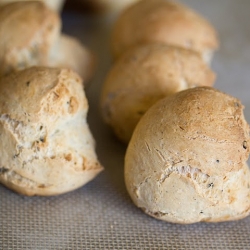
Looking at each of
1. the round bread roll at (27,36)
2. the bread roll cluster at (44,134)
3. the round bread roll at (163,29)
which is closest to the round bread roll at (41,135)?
the bread roll cluster at (44,134)

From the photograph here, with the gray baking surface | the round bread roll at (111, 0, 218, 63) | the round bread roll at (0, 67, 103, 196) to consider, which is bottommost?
the gray baking surface

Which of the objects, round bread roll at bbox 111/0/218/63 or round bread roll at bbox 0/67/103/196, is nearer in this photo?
round bread roll at bbox 0/67/103/196

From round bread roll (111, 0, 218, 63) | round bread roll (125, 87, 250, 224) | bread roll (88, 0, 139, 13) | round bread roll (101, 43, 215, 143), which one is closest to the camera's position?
round bread roll (125, 87, 250, 224)

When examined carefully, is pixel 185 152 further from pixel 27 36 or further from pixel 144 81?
pixel 27 36

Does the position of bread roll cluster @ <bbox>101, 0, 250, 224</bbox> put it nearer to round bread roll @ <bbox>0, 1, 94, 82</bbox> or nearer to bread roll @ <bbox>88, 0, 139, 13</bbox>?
round bread roll @ <bbox>0, 1, 94, 82</bbox>

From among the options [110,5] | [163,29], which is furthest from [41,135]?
[110,5]

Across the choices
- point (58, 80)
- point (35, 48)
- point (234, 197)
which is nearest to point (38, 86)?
point (58, 80)

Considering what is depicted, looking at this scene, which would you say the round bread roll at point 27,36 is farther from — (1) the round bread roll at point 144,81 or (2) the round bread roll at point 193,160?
(2) the round bread roll at point 193,160

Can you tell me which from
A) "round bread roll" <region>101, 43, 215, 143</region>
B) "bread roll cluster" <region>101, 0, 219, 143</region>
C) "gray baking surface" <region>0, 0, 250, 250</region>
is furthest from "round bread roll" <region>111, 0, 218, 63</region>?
"gray baking surface" <region>0, 0, 250, 250</region>
